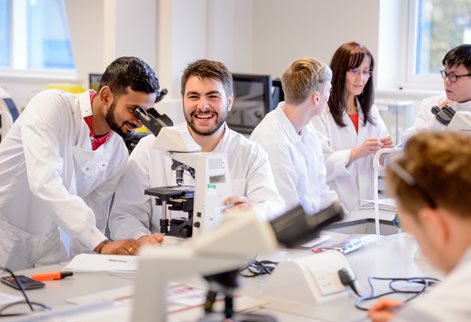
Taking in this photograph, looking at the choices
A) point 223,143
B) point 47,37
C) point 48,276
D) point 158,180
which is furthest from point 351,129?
point 47,37

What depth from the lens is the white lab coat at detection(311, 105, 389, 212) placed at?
3832 mm

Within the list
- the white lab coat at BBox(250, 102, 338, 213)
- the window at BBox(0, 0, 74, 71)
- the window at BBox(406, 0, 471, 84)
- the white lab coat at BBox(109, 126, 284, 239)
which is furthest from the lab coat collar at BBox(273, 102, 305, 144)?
the window at BBox(0, 0, 74, 71)

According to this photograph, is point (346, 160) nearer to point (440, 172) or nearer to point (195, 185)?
point (195, 185)

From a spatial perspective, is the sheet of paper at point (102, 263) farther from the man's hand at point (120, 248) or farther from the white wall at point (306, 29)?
the white wall at point (306, 29)

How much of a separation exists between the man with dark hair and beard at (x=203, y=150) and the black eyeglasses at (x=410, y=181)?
149 cm

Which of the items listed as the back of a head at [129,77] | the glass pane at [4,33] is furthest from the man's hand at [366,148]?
the glass pane at [4,33]

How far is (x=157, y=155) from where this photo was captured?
289cm

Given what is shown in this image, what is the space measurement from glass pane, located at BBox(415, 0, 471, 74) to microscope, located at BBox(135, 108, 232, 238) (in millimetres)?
3257

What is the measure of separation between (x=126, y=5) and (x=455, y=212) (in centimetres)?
414

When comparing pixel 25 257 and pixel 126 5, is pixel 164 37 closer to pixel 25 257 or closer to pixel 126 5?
pixel 126 5

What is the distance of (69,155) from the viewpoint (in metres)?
2.69

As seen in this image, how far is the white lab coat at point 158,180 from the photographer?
111 inches

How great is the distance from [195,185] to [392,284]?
0.65m

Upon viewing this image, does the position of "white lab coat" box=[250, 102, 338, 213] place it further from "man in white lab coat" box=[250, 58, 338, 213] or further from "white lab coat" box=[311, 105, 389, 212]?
"white lab coat" box=[311, 105, 389, 212]
